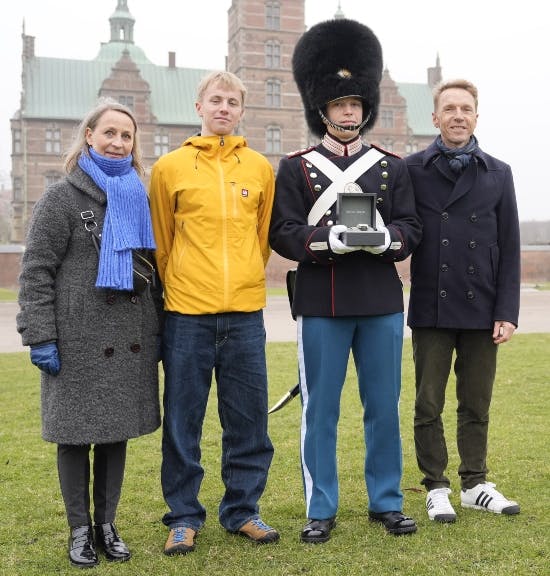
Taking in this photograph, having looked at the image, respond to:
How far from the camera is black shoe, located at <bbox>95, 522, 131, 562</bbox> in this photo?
3.84 m

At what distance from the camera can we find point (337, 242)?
380 cm

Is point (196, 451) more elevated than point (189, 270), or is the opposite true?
point (189, 270)

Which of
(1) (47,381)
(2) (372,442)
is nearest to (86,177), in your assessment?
(1) (47,381)

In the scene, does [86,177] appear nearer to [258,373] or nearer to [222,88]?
[222,88]

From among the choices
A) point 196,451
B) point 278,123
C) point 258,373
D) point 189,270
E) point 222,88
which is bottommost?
point 196,451

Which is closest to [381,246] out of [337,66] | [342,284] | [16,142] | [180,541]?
[342,284]

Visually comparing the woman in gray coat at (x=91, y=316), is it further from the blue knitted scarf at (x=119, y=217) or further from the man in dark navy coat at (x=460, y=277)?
the man in dark navy coat at (x=460, y=277)

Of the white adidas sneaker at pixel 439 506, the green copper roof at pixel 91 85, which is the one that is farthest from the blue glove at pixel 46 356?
the green copper roof at pixel 91 85

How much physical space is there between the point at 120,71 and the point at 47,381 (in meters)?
48.9

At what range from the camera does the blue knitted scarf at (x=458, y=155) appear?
4.41 meters

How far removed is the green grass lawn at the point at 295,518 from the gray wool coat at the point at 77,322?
2.46 ft

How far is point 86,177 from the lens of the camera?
12.7 feet

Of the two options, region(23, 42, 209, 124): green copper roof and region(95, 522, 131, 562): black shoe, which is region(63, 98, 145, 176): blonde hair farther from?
region(23, 42, 209, 124): green copper roof

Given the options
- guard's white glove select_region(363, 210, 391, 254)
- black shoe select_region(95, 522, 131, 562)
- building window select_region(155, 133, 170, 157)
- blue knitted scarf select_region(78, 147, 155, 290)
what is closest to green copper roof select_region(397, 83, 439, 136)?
building window select_region(155, 133, 170, 157)
